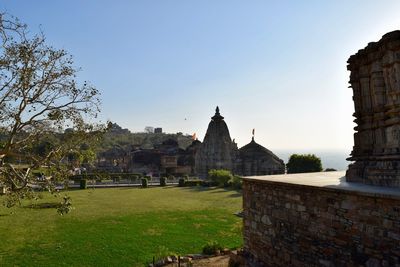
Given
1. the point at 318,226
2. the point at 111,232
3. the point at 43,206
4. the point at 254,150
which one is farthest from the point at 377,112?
the point at 254,150

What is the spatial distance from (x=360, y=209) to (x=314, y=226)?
128cm

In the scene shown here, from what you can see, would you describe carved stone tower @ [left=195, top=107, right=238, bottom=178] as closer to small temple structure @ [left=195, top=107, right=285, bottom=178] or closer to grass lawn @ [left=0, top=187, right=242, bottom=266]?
small temple structure @ [left=195, top=107, right=285, bottom=178]

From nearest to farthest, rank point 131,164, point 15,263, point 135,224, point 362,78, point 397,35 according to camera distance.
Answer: point 397,35, point 362,78, point 15,263, point 135,224, point 131,164

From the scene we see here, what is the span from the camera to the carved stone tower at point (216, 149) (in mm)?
47250

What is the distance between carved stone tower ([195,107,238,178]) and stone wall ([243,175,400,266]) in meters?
37.3

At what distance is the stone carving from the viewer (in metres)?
7.38

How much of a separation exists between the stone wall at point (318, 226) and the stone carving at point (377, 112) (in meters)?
1.43

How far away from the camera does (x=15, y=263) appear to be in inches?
416

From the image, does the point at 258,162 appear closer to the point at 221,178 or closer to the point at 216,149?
the point at 216,149

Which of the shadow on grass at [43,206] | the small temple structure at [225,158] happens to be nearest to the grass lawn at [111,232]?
the shadow on grass at [43,206]

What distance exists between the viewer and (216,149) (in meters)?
47.3

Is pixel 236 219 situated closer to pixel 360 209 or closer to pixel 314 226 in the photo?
pixel 314 226

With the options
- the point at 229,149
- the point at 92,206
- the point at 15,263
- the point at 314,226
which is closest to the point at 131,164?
the point at 229,149

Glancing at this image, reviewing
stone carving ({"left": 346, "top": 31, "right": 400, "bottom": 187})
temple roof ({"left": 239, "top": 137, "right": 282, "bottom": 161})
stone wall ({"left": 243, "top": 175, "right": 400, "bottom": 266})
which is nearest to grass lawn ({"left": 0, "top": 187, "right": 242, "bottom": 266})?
stone wall ({"left": 243, "top": 175, "right": 400, "bottom": 266})
